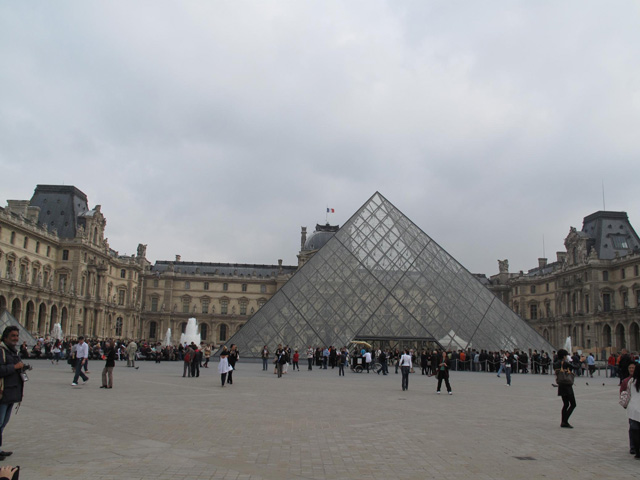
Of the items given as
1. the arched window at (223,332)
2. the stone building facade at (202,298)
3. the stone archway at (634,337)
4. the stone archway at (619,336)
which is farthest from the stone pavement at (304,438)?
the arched window at (223,332)

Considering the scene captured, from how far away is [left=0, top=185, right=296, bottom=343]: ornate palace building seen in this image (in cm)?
4781

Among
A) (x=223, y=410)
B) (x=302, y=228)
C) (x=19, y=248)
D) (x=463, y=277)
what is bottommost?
(x=223, y=410)

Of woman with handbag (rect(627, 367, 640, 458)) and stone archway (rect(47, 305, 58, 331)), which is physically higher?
stone archway (rect(47, 305, 58, 331))

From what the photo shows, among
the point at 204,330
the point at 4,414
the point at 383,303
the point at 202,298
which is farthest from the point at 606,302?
the point at 4,414

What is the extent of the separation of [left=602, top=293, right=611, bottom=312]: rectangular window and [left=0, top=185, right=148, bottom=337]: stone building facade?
50917 millimetres

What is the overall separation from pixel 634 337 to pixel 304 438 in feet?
177

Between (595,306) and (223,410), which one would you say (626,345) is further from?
(223,410)

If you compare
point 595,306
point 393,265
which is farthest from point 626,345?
point 393,265

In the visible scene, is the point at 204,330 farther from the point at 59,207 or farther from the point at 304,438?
the point at 304,438

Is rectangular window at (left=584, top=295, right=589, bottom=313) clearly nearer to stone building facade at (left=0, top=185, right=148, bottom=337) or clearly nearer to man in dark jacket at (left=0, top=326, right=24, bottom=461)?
stone building facade at (left=0, top=185, right=148, bottom=337)

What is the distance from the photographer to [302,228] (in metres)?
89.7

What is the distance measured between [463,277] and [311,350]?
9.58 meters

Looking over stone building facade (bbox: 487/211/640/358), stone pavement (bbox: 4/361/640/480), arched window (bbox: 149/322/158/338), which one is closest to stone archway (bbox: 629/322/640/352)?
stone building facade (bbox: 487/211/640/358)

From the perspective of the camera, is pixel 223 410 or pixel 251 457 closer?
pixel 251 457
